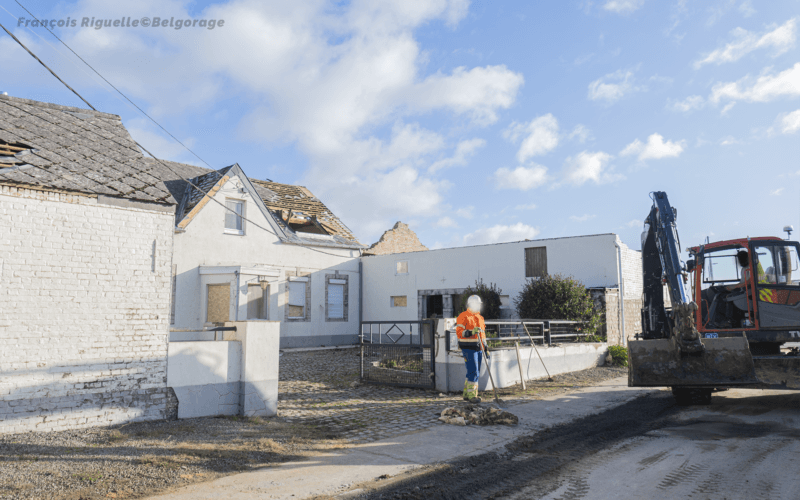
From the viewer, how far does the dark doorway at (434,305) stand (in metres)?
22.6

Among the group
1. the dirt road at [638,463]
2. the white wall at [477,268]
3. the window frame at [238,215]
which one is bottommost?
the dirt road at [638,463]

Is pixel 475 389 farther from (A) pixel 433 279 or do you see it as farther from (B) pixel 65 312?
(A) pixel 433 279

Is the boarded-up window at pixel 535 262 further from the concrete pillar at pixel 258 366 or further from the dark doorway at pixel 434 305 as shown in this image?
the concrete pillar at pixel 258 366

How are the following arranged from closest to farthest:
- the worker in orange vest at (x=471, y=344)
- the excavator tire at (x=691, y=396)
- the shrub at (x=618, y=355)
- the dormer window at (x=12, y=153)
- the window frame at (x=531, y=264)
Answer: the dormer window at (x=12, y=153)
the excavator tire at (x=691, y=396)
the worker in orange vest at (x=471, y=344)
the shrub at (x=618, y=355)
the window frame at (x=531, y=264)

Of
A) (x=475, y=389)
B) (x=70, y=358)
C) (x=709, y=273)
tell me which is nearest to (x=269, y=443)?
(x=70, y=358)

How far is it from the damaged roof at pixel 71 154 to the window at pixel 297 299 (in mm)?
12697

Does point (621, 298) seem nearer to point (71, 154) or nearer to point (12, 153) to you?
point (71, 154)

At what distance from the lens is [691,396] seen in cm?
897

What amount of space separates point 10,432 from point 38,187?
10.5 feet

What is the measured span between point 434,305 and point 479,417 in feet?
50.0

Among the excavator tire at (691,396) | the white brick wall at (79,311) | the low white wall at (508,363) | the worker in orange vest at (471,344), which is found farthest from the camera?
the low white wall at (508,363)

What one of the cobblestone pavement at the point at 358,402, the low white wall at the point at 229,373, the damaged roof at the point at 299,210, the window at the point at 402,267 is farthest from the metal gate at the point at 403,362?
the damaged roof at the point at 299,210

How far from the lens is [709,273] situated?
32.6ft

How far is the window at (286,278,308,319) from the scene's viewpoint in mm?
21406
